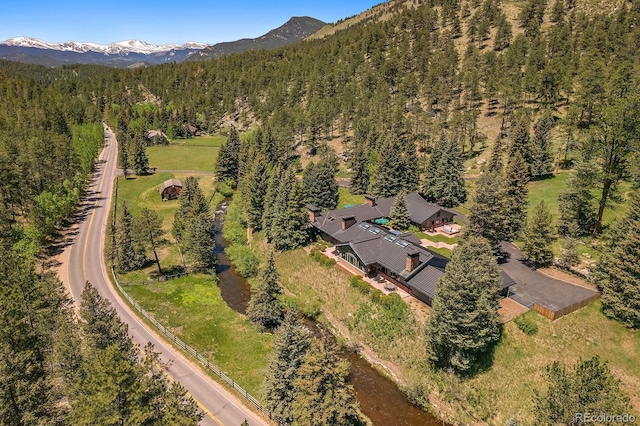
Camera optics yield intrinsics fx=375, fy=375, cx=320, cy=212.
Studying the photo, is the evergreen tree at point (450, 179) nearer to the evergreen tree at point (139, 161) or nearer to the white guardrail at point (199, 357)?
the white guardrail at point (199, 357)

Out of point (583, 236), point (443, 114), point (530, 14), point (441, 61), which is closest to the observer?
point (583, 236)

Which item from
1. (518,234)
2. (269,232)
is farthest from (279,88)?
(518,234)

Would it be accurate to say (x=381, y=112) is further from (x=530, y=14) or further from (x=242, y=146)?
(x=530, y=14)

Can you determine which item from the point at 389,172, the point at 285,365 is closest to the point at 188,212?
the point at 389,172

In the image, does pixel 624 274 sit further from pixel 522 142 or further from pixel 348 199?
pixel 348 199

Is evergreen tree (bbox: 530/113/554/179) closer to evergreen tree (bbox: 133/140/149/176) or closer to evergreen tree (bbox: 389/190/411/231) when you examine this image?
evergreen tree (bbox: 389/190/411/231)
